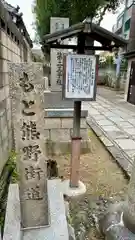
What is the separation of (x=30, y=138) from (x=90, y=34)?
62.4 inches

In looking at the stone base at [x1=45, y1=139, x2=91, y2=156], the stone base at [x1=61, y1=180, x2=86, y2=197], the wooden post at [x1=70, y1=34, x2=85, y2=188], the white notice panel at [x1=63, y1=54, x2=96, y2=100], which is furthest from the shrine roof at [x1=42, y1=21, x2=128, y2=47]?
the stone base at [x1=45, y1=139, x2=91, y2=156]

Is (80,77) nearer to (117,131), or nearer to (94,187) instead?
(94,187)

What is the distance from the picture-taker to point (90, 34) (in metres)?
2.40

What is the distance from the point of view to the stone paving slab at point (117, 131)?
14.0 ft

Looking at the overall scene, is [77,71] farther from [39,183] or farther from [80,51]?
[39,183]

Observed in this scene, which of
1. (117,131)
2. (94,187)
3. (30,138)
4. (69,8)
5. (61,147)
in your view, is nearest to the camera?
(30,138)

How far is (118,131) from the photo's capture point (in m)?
5.91

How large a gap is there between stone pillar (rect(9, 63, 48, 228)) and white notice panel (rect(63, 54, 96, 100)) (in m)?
0.87

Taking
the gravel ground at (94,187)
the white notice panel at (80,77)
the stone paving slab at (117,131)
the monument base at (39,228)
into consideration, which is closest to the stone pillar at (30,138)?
the monument base at (39,228)

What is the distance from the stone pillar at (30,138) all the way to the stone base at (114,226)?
2.56 feet

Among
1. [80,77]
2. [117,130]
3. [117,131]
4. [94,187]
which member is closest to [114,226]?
[94,187]

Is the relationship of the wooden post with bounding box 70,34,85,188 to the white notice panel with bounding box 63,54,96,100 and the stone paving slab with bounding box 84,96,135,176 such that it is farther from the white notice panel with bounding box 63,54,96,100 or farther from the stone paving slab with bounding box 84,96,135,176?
the stone paving slab with bounding box 84,96,135,176

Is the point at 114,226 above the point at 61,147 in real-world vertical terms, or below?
below

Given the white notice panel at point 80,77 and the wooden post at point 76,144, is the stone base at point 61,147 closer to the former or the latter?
the wooden post at point 76,144
